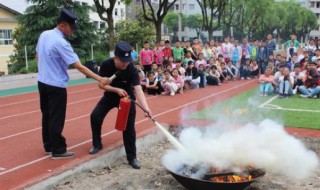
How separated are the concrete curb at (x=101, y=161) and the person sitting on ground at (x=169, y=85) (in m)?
5.22

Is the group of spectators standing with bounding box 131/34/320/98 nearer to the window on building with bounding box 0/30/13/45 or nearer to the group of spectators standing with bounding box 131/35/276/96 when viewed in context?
the group of spectators standing with bounding box 131/35/276/96

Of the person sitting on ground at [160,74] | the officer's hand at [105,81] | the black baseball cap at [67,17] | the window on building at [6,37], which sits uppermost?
the window on building at [6,37]

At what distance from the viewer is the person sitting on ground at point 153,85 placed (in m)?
12.0

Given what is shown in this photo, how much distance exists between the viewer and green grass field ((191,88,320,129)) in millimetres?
7680

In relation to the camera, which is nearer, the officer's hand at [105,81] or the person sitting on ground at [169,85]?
the officer's hand at [105,81]

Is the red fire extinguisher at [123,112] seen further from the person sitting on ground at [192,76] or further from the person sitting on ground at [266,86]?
the person sitting on ground at [192,76]

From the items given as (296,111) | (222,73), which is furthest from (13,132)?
(222,73)

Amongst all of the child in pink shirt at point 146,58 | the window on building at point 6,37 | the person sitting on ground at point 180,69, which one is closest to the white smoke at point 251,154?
the person sitting on ground at point 180,69

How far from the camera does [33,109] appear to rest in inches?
396

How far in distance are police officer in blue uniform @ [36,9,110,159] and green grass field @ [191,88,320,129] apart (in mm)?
3597

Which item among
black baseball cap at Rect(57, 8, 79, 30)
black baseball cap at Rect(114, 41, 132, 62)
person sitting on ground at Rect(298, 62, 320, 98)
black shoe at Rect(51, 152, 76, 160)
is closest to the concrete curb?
black shoe at Rect(51, 152, 76, 160)

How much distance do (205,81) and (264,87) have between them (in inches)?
117

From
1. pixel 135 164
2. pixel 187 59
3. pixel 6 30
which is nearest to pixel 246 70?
pixel 187 59

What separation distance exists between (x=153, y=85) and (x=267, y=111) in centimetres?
428
